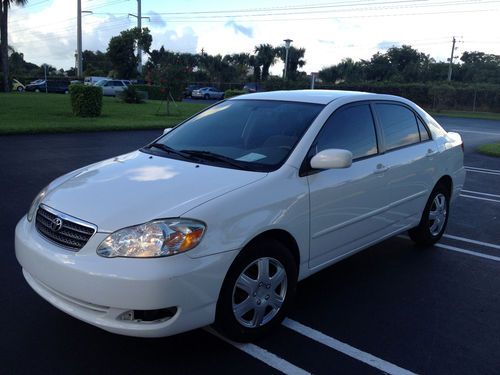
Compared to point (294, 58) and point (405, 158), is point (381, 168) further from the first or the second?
point (294, 58)

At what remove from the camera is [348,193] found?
13.0ft

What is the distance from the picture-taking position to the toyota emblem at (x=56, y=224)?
10.0 feet

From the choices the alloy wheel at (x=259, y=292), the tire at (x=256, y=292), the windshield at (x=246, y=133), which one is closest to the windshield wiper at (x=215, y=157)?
the windshield at (x=246, y=133)

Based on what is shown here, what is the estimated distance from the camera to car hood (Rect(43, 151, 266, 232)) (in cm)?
295

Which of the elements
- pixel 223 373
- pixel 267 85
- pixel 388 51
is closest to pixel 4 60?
pixel 267 85

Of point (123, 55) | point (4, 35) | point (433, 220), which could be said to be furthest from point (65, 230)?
point (123, 55)

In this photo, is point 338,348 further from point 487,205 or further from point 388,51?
point 388,51

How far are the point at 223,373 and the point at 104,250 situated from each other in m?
1.03

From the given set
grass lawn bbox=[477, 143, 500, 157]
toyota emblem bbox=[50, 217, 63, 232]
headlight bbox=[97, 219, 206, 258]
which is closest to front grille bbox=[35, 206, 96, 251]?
toyota emblem bbox=[50, 217, 63, 232]

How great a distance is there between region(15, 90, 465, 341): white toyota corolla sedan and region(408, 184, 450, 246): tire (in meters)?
0.55

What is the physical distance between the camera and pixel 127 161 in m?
3.98

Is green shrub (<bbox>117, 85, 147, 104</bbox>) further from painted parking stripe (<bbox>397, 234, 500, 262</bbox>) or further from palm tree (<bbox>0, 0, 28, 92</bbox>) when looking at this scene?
painted parking stripe (<bbox>397, 234, 500, 262</bbox>)

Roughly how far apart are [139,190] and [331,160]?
1366 mm

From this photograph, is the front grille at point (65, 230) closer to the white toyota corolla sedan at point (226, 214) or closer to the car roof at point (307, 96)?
the white toyota corolla sedan at point (226, 214)
